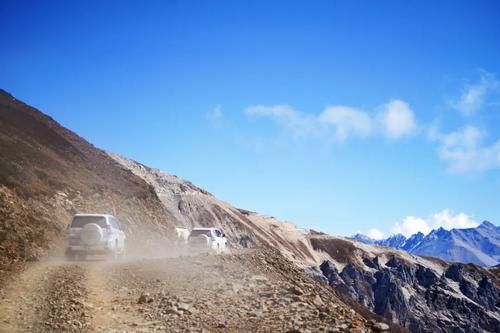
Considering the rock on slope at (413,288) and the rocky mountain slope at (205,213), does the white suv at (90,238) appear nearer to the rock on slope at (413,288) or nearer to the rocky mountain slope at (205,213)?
the rocky mountain slope at (205,213)

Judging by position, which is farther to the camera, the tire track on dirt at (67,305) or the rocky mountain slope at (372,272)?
the rocky mountain slope at (372,272)

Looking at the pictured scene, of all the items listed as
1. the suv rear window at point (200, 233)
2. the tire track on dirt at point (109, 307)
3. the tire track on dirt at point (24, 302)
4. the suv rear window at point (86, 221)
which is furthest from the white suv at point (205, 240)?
the tire track on dirt at point (24, 302)

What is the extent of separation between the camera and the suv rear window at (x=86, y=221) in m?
23.9

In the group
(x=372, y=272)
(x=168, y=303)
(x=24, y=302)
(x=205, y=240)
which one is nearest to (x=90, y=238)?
(x=24, y=302)

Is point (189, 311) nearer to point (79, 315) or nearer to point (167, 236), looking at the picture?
point (79, 315)

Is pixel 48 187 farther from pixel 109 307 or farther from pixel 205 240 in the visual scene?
pixel 109 307

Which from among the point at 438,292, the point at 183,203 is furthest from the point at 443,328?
the point at 183,203

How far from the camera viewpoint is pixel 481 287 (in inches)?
5586


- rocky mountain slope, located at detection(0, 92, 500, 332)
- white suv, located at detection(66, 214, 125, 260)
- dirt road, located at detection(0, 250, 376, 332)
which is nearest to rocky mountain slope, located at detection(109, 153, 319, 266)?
rocky mountain slope, located at detection(0, 92, 500, 332)

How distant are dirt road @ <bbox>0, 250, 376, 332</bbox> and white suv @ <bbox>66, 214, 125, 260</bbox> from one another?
4604 millimetres

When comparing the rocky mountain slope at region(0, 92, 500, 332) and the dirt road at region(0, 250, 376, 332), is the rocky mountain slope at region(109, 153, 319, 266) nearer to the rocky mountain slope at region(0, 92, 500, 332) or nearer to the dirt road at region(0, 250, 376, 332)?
the rocky mountain slope at region(0, 92, 500, 332)

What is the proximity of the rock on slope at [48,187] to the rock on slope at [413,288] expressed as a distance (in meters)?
80.5

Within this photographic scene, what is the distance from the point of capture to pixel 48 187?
108ft

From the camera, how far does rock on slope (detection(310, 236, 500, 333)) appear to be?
115625 mm
